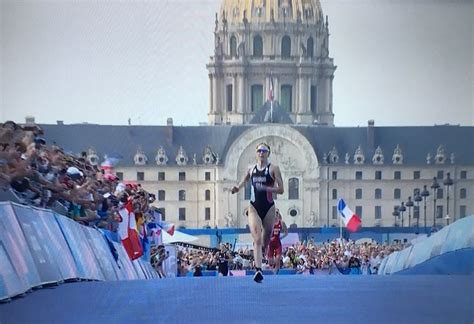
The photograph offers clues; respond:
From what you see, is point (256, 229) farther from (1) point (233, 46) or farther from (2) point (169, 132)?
(1) point (233, 46)

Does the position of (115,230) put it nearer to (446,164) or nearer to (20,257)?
(20,257)

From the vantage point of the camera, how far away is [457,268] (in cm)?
1931

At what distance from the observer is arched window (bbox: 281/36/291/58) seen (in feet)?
Answer: 450

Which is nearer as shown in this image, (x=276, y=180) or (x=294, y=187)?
(x=276, y=180)

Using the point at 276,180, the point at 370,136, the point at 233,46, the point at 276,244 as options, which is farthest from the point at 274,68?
the point at 276,180

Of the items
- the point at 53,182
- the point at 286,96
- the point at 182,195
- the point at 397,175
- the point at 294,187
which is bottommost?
the point at 182,195

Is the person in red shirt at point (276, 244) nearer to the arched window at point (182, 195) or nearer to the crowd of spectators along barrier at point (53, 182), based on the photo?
the crowd of spectators along barrier at point (53, 182)

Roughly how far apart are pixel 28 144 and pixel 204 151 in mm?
107330

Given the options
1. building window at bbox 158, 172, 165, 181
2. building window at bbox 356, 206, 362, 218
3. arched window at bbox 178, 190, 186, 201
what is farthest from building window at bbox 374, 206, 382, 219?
building window at bbox 158, 172, 165, 181

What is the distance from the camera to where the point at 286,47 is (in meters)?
138

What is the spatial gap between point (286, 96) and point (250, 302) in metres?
122

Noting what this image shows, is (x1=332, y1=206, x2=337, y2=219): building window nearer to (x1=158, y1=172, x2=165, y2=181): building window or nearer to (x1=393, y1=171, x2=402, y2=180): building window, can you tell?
(x1=393, y1=171, x2=402, y2=180): building window

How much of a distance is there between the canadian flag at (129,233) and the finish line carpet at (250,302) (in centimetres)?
629

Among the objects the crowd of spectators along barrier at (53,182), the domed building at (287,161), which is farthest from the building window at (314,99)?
the crowd of spectators along barrier at (53,182)
